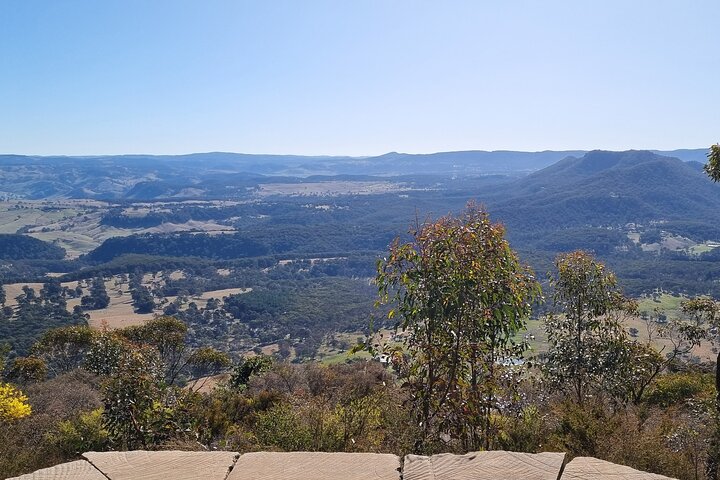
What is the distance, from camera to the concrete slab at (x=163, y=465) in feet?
9.48

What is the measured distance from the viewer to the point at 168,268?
130375 millimetres

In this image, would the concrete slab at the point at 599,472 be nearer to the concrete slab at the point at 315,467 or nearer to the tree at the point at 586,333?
the concrete slab at the point at 315,467

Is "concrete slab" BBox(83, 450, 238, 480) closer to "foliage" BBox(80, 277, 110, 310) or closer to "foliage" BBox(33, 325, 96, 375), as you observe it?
"foliage" BBox(33, 325, 96, 375)

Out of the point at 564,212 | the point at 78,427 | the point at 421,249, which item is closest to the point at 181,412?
the point at 78,427

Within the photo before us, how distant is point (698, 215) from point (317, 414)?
630ft

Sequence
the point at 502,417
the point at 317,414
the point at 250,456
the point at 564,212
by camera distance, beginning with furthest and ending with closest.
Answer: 1. the point at 564,212
2. the point at 317,414
3. the point at 502,417
4. the point at 250,456

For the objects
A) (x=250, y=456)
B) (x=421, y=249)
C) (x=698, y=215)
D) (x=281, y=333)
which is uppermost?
(x=421, y=249)

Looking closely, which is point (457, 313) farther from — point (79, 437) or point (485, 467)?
point (79, 437)

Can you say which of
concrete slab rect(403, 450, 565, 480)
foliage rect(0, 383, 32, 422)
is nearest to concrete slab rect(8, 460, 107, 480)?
concrete slab rect(403, 450, 565, 480)

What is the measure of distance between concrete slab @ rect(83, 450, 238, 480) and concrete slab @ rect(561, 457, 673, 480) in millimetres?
1871

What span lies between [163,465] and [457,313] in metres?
3.03

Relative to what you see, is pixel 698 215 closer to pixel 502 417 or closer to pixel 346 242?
pixel 346 242

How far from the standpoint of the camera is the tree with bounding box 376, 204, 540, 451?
5066 millimetres

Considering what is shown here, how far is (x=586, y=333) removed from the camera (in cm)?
920
